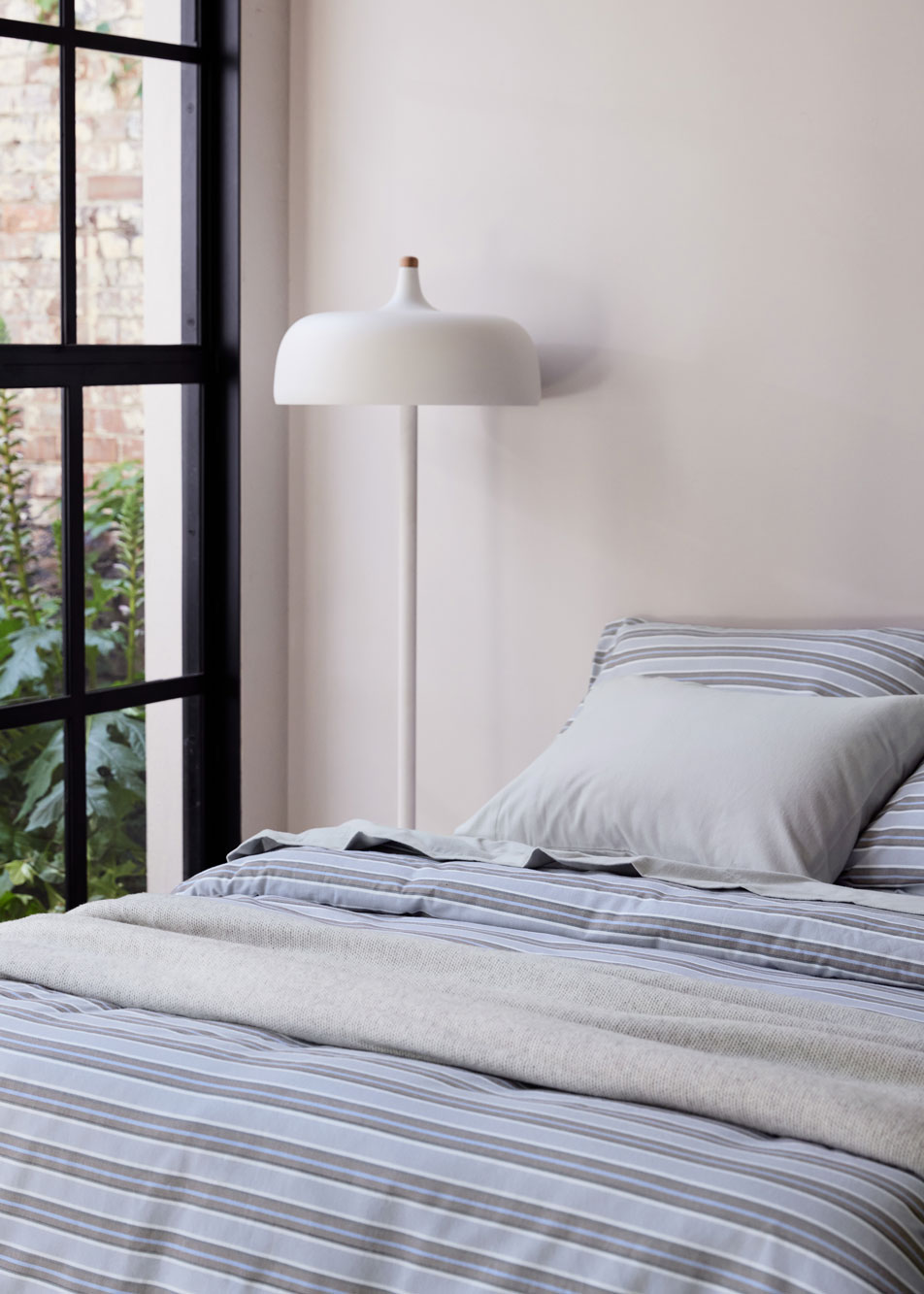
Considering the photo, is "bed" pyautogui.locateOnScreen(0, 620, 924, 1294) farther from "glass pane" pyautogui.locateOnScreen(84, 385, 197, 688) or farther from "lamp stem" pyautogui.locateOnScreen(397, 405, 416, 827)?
"glass pane" pyautogui.locateOnScreen(84, 385, 197, 688)

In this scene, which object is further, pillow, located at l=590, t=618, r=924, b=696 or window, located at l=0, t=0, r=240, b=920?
window, located at l=0, t=0, r=240, b=920

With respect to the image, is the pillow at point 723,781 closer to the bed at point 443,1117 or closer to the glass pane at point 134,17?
the bed at point 443,1117

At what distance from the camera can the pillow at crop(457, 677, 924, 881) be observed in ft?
8.29

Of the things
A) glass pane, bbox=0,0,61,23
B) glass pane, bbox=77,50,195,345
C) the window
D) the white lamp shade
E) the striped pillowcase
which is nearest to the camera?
the striped pillowcase

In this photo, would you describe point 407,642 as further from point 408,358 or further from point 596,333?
point 596,333

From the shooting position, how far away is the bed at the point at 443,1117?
1.34 meters

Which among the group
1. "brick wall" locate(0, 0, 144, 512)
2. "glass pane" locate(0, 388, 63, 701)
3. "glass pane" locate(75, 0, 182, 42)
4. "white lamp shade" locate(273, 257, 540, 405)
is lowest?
"glass pane" locate(0, 388, 63, 701)

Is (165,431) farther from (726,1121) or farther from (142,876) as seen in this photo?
(726,1121)

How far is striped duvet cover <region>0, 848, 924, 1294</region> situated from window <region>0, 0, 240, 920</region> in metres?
1.67

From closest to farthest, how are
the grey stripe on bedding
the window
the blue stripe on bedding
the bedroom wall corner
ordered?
the grey stripe on bedding < the blue stripe on bedding < the window < the bedroom wall corner

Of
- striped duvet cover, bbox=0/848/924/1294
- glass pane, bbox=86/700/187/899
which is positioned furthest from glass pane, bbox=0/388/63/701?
striped duvet cover, bbox=0/848/924/1294

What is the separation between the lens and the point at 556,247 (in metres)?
3.50

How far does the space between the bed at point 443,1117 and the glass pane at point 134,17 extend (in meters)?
2.20

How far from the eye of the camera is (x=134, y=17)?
3.57m
